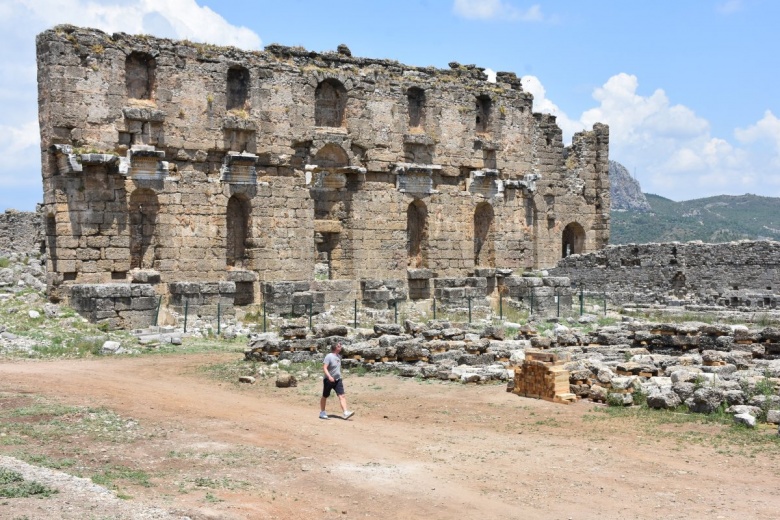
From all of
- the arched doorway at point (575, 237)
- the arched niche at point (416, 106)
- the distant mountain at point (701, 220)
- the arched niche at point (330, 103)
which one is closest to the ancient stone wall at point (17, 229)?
the arched niche at point (330, 103)

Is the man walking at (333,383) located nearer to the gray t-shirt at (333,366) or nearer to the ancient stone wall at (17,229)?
the gray t-shirt at (333,366)

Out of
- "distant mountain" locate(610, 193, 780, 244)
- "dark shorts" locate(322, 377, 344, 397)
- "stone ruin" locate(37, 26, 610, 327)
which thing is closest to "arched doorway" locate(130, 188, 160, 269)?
"stone ruin" locate(37, 26, 610, 327)

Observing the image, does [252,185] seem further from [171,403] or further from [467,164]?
[171,403]

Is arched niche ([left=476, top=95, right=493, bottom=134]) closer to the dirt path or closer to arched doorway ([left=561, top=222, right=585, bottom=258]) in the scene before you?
arched doorway ([left=561, top=222, right=585, bottom=258])

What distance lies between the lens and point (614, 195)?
129m

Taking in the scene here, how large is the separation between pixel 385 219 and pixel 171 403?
15.1 m

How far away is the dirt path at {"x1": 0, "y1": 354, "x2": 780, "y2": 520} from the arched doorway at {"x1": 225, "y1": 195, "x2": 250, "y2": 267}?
10.3 meters

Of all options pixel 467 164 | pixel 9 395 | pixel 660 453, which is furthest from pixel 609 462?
pixel 467 164

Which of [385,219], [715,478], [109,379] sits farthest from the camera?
[385,219]

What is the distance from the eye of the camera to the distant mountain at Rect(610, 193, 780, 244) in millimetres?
Result: 88438

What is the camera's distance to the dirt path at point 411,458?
8625mm

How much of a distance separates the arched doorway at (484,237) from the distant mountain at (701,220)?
51.6 meters

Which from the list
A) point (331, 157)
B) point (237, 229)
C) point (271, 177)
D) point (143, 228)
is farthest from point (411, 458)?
point (331, 157)

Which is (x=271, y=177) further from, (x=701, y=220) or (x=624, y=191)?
(x=624, y=191)
